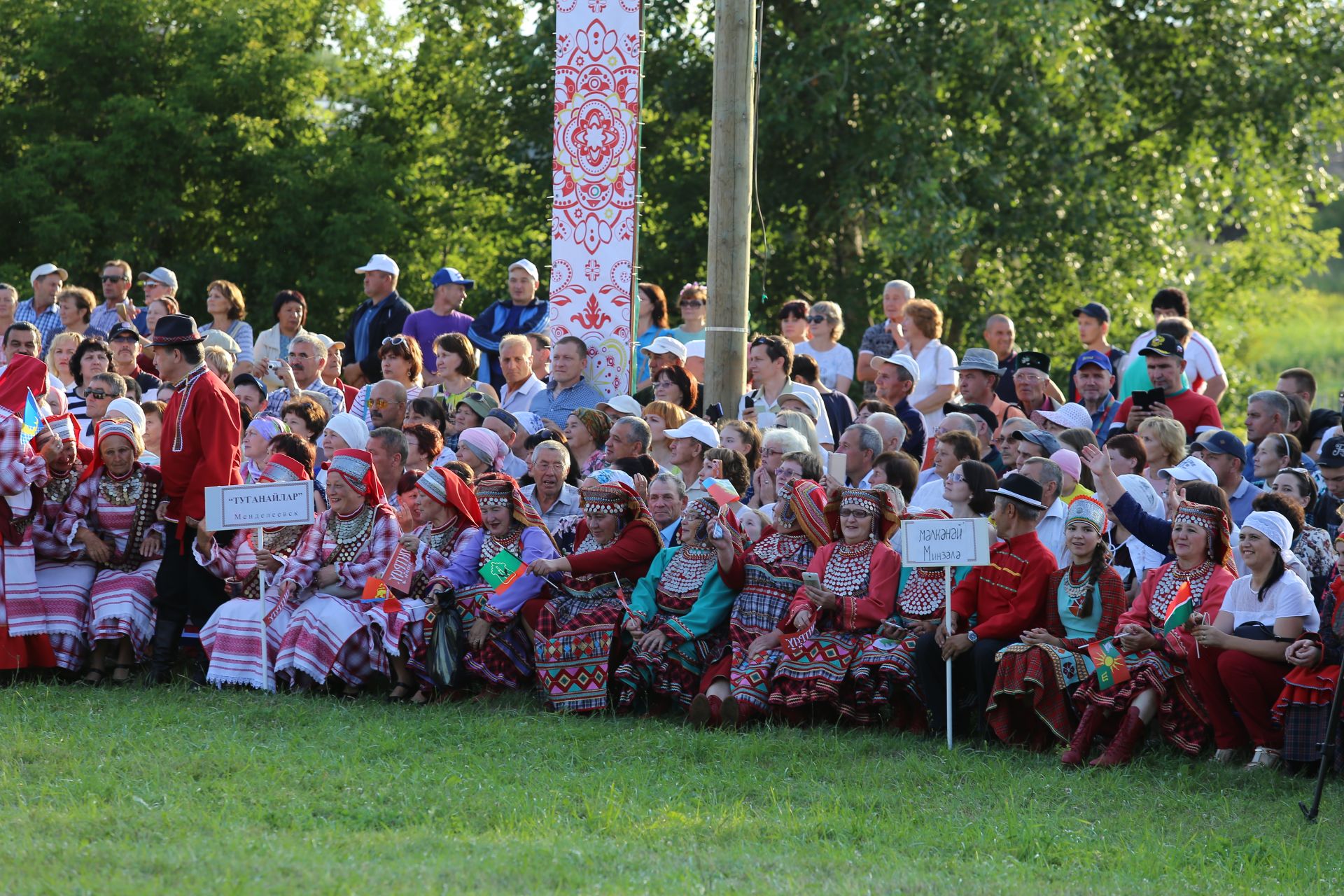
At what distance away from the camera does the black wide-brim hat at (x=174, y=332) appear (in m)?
9.60

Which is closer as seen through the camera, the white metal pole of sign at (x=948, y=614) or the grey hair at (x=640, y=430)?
the white metal pole of sign at (x=948, y=614)

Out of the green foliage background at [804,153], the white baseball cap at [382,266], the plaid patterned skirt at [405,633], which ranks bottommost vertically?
the plaid patterned skirt at [405,633]

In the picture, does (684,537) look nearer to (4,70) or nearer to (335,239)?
(335,239)

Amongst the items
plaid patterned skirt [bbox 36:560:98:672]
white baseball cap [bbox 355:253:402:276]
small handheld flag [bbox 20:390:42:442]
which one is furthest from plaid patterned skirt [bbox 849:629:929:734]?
white baseball cap [bbox 355:253:402:276]

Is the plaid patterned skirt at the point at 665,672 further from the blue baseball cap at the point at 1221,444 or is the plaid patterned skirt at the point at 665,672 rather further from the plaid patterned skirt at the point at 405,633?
the blue baseball cap at the point at 1221,444

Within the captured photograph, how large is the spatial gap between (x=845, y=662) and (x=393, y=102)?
59.0ft

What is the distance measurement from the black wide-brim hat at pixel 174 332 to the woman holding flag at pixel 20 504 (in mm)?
737

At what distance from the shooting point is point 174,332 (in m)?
9.62

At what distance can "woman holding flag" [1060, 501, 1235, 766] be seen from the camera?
7625 millimetres

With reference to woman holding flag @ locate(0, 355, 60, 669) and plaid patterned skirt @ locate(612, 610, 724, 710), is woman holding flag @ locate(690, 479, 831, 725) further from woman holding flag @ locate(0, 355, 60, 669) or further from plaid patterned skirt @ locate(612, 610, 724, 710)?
woman holding flag @ locate(0, 355, 60, 669)

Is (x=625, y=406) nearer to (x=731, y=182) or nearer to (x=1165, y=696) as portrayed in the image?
(x=731, y=182)

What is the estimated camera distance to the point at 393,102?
80.5ft

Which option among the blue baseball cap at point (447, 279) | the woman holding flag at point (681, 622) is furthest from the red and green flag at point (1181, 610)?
the blue baseball cap at point (447, 279)

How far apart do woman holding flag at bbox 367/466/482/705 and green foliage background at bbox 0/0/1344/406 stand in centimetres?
1029
